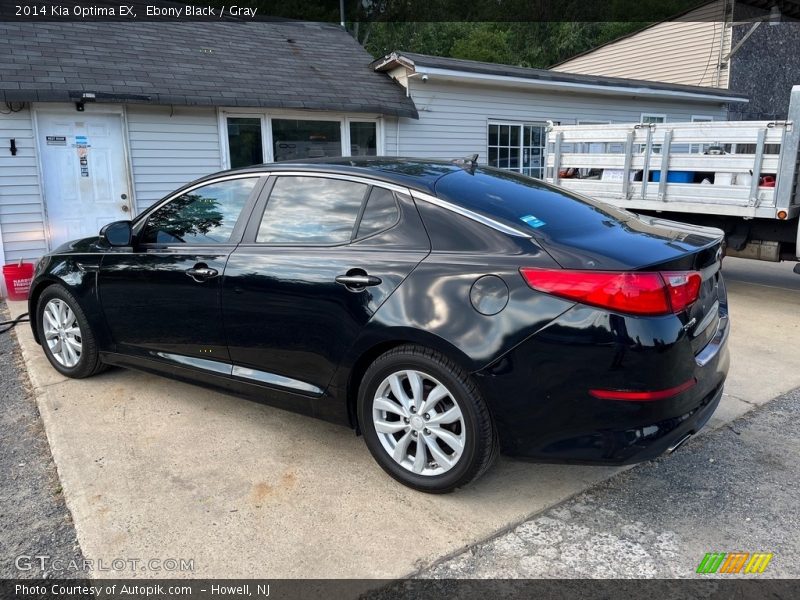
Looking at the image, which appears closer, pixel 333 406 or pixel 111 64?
pixel 333 406

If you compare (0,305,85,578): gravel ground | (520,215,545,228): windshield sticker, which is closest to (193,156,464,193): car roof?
(520,215,545,228): windshield sticker

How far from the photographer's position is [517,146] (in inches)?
509

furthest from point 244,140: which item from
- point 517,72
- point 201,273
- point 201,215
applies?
point 201,273

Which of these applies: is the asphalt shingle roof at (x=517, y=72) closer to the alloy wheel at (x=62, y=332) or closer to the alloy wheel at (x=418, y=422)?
the alloy wheel at (x=62, y=332)

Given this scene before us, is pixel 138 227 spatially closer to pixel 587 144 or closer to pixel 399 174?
pixel 399 174

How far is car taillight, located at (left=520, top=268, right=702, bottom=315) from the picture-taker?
2465 mm

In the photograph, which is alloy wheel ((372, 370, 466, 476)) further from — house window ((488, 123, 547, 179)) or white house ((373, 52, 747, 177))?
house window ((488, 123, 547, 179))

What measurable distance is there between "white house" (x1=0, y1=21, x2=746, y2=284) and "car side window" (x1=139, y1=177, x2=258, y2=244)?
491 cm

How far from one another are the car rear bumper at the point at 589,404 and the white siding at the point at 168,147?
25.5 ft

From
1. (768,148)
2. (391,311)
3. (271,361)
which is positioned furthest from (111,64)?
(768,148)

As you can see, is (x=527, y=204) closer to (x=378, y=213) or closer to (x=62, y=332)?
(x=378, y=213)

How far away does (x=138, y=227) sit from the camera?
4.08m

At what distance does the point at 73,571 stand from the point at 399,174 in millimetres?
2320

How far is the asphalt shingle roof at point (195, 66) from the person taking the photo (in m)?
7.98
